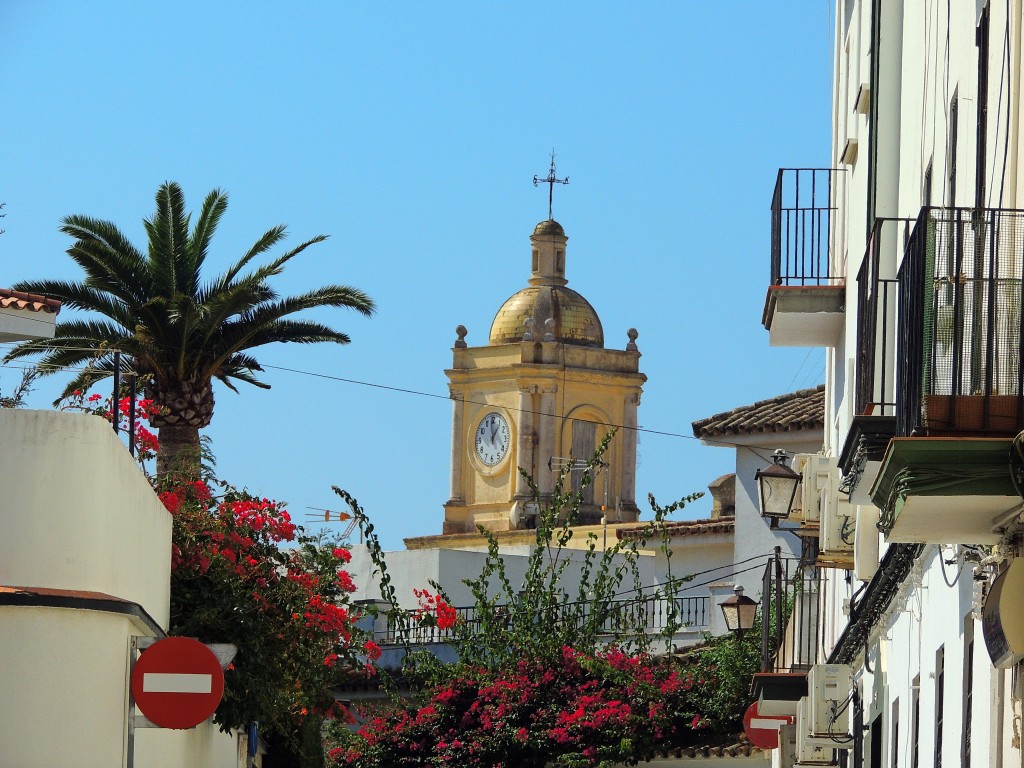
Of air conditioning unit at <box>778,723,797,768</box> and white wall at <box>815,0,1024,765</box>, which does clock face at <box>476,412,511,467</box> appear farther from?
white wall at <box>815,0,1024,765</box>

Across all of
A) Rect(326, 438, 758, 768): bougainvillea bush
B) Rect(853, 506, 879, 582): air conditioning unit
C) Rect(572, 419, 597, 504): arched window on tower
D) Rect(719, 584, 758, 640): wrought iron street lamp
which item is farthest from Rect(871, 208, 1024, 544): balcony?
Rect(572, 419, 597, 504): arched window on tower

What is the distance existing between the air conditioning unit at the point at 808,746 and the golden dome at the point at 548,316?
72363 millimetres

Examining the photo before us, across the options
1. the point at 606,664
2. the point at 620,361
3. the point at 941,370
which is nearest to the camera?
the point at 941,370

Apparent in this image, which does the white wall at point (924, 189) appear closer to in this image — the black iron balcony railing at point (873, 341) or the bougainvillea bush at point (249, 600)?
the black iron balcony railing at point (873, 341)

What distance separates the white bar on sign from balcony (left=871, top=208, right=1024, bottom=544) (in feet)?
20.8

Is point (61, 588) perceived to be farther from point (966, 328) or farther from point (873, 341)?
point (966, 328)

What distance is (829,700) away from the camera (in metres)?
18.1

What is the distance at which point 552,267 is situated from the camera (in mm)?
96438

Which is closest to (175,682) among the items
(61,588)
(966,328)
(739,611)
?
(61,588)

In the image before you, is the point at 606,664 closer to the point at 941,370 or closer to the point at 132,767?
the point at 132,767

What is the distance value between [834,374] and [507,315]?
236 ft

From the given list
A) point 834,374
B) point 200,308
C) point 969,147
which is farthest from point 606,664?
point 969,147

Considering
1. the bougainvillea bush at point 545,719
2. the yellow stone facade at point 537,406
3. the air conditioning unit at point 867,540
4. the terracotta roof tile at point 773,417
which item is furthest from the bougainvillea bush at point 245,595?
the yellow stone facade at point 537,406

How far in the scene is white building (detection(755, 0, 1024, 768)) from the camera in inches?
335
